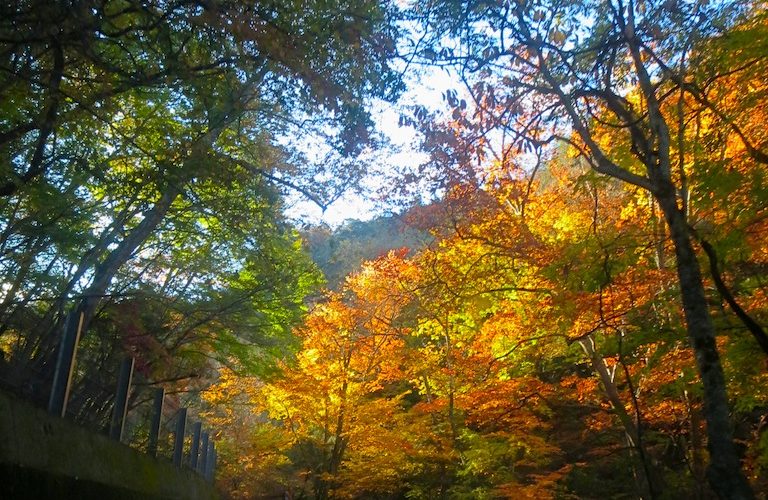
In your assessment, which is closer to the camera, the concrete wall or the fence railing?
the concrete wall

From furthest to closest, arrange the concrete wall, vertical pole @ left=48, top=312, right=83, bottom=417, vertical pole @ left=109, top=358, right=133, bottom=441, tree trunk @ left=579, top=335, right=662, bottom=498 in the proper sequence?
tree trunk @ left=579, top=335, right=662, bottom=498 → vertical pole @ left=109, top=358, right=133, bottom=441 → vertical pole @ left=48, top=312, right=83, bottom=417 → the concrete wall

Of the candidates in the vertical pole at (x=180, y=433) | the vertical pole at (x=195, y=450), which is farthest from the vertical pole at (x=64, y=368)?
the vertical pole at (x=195, y=450)

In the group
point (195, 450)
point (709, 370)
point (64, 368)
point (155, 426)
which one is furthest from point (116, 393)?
point (709, 370)

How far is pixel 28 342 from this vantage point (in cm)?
967

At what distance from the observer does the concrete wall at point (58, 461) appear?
3.58 m

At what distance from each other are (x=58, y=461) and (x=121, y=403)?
71.0 inches

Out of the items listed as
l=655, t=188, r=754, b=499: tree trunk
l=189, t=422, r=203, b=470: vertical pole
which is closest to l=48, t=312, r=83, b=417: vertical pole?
l=655, t=188, r=754, b=499: tree trunk

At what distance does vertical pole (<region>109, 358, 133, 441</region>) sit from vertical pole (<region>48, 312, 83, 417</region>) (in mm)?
1181

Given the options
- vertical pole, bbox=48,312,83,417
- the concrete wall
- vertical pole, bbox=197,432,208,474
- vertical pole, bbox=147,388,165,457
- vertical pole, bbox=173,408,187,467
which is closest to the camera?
the concrete wall

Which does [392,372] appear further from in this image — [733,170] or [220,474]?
[733,170]

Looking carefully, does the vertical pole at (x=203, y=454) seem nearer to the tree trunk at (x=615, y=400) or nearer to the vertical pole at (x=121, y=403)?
the vertical pole at (x=121, y=403)

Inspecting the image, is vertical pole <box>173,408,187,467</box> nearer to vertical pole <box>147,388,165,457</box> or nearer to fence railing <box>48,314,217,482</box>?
fence railing <box>48,314,217,482</box>

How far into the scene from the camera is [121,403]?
590cm

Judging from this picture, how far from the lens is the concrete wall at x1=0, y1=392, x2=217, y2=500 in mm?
3576
